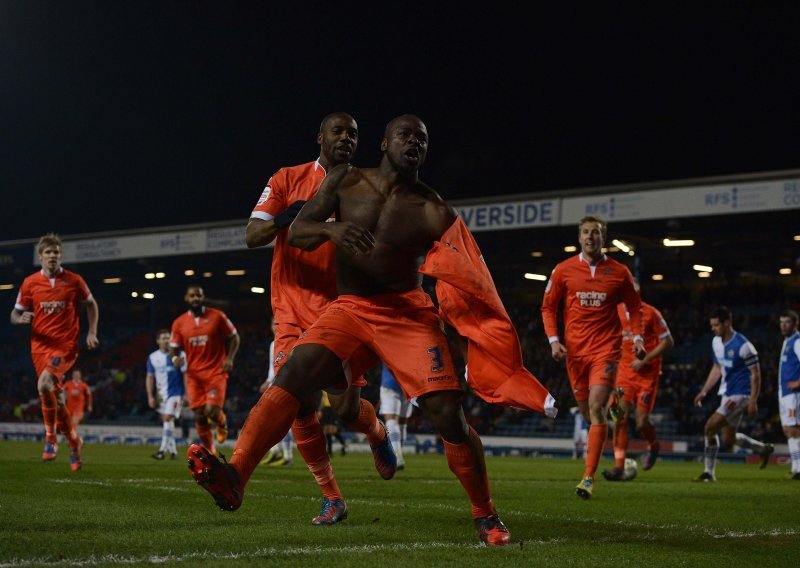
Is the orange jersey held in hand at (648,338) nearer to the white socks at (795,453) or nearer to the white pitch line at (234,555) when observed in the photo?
the white socks at (795,453)

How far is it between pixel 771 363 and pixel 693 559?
25.4 meters

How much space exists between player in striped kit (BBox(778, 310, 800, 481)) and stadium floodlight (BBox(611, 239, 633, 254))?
49.9 feet

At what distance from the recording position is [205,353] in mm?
14445

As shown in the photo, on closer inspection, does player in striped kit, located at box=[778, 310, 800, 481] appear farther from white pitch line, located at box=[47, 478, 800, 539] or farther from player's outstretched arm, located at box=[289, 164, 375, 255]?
player's outstretched arm, located at box=[289, 164, 375, 255]

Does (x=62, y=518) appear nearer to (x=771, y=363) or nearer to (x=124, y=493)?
(x=124, y=493)

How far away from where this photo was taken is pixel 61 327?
1230 centimetres

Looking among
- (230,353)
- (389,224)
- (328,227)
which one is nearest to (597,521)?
(389,224)

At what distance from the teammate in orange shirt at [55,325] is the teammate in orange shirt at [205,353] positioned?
2.04 m

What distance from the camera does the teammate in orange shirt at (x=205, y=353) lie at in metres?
14.1

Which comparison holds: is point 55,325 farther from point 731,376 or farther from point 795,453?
point 795,453

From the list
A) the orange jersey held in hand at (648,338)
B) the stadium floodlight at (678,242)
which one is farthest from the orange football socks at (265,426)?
the stadium floodlight at (678,242)

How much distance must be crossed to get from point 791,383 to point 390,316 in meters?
10.8

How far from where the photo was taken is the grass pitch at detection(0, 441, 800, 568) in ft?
15.8

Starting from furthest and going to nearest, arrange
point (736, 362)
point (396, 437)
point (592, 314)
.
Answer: point (736, 362) → point (396, 437) → point (592, 314)
